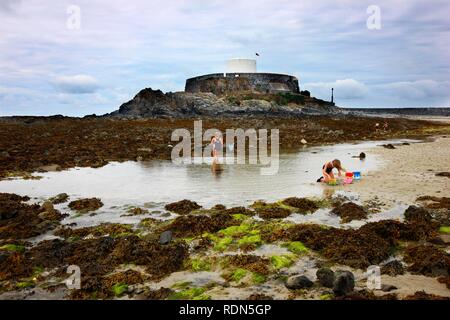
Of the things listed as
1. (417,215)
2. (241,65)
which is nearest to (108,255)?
(417,215)

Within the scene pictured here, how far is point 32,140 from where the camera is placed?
30.1 metres

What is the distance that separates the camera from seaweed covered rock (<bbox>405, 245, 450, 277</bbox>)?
21.0 ft

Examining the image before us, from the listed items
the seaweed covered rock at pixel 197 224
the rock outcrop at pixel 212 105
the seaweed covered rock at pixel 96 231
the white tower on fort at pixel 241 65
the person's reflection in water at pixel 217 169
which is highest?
the white tower on fort at pixel 241 65

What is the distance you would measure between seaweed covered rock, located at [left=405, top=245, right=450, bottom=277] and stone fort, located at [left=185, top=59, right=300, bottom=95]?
3466 inches

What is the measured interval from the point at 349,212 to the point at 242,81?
86.9 m

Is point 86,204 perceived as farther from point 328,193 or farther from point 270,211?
point 328,193

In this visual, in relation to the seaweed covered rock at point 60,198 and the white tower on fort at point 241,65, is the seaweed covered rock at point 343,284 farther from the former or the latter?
the white tower on fort at point 241,65

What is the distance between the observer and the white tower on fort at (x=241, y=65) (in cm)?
9844

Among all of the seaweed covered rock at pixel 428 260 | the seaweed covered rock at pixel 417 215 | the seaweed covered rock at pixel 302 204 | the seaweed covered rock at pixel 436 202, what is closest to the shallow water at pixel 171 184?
the seaweed covered rock at pixel 302 204

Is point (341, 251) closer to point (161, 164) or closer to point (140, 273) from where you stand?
point (140, 273)

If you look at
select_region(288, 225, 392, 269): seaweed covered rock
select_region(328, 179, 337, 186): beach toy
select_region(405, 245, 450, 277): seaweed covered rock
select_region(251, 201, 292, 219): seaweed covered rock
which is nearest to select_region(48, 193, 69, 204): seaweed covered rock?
select_region(251, 201, 292, 219): seaweed covered rock

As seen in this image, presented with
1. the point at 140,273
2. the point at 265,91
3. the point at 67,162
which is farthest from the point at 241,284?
the point at 265,91

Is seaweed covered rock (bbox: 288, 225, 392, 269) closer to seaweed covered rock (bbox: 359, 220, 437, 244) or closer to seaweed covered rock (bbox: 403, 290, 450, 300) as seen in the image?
seaweed covered rock (bbox: 359, 220, 437, 244)

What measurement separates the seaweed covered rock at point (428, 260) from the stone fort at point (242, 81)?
8804cm
